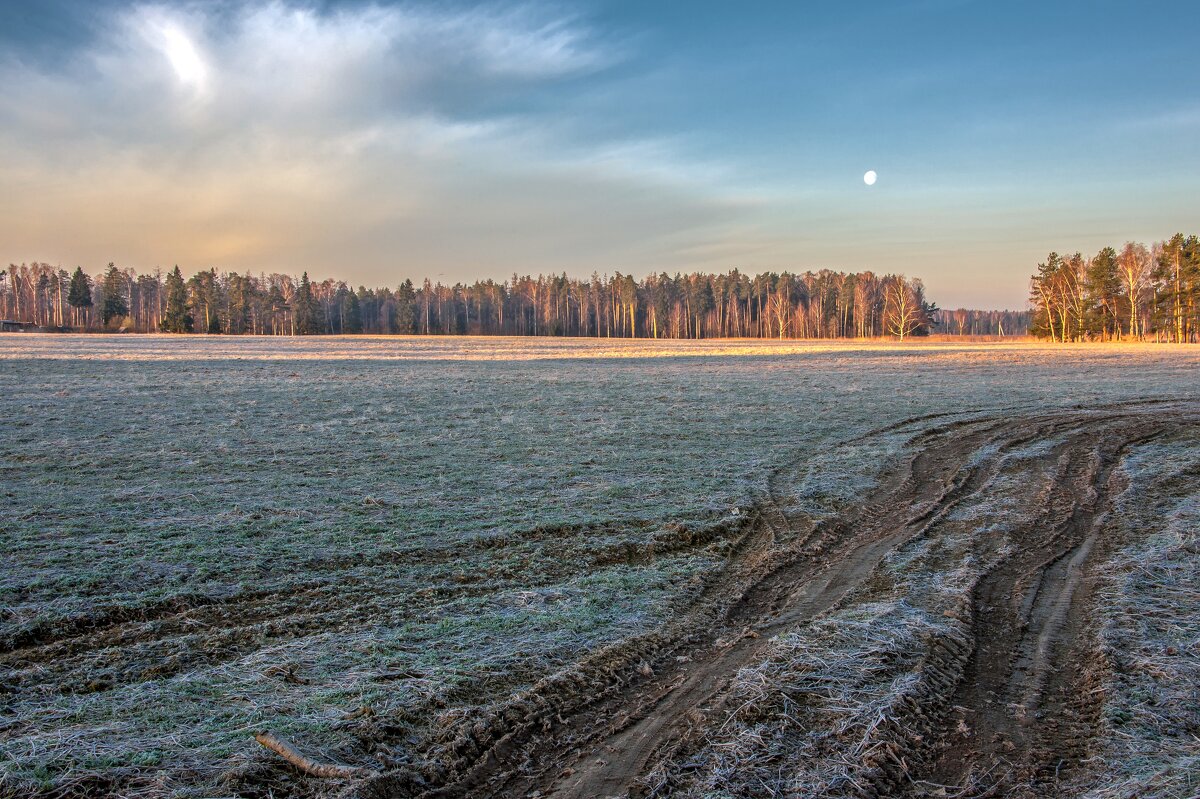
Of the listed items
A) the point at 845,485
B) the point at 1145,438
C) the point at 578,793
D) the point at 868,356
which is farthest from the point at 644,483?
the point at 868,356

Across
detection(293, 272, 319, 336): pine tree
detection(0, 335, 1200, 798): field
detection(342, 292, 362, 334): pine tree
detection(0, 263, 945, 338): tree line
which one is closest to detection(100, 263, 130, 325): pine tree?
detection(0, 263, 945, 338): tree line

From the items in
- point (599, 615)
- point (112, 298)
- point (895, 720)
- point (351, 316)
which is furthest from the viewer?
point (351, 316)

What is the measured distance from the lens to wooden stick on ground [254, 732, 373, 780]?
3.76 meters

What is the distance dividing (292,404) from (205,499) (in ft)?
37.2

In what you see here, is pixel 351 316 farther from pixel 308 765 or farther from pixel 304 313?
pixel 308 765

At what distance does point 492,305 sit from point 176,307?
6373 centimetres

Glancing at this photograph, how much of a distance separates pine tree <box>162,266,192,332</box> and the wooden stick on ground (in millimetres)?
126207

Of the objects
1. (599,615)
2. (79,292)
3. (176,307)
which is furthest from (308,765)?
(79,292)

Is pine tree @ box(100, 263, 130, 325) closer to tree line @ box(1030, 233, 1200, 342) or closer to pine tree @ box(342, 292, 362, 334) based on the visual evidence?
pine tree @ box(342, 292, 362, 334)

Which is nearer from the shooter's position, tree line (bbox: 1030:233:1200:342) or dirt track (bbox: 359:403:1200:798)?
dirt track (bbox: 359:403:1200:798)

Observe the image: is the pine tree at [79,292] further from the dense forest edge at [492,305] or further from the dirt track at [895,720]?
the dirt track at [895,720]

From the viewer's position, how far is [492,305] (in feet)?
521

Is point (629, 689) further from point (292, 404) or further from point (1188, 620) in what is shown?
point (292, 404)

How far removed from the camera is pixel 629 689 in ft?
15.8
